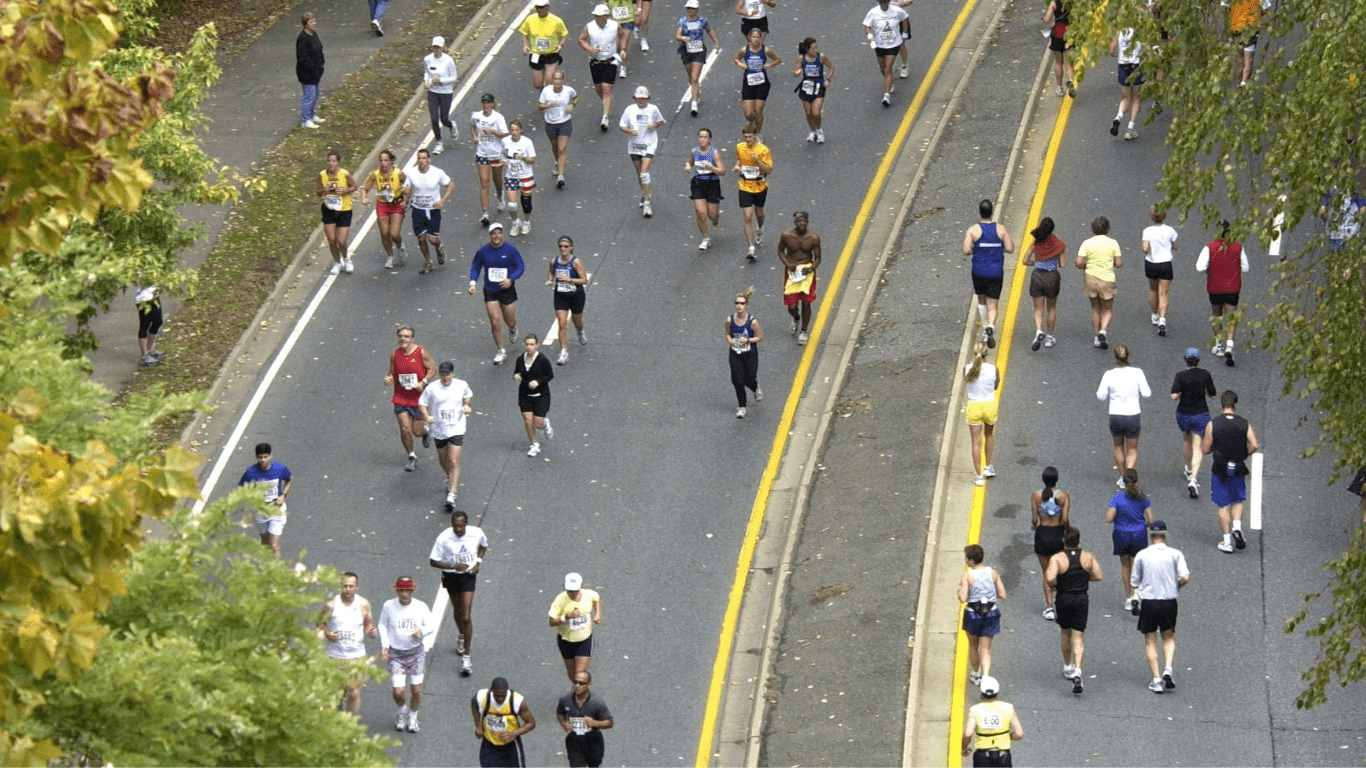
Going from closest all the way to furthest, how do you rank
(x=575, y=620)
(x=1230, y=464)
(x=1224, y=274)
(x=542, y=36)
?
(x=575, y=620) < (x=1230, y=464) < (x=1224, y=274) < (x=542, y=36)

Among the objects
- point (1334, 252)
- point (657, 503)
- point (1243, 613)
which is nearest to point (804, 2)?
point (657, 503)

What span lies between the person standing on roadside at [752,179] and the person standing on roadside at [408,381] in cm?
561

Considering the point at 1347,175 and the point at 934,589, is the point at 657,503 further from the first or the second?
the point at 1347,175

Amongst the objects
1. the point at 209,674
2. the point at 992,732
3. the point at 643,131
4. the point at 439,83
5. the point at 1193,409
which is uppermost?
the point at 439,83

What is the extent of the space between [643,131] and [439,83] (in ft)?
11.3

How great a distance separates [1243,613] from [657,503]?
6.20 metres

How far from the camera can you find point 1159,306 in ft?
74.3

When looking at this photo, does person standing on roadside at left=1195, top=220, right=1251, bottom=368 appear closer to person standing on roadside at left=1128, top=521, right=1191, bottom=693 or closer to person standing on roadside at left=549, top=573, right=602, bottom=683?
person standing on roadside at left=1128, top=521, right=1191, bottom=693

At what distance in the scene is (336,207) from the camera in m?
24.3

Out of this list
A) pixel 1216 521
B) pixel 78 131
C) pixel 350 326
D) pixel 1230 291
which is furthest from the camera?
pixel 350 326

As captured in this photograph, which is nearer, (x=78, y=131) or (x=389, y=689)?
(x=78, y=131)

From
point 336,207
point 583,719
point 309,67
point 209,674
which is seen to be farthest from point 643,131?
point 209,674

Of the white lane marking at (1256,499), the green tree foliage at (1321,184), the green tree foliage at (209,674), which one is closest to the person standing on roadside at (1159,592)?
the white lane marking at (1256,499)

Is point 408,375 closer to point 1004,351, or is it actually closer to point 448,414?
point 448,414
